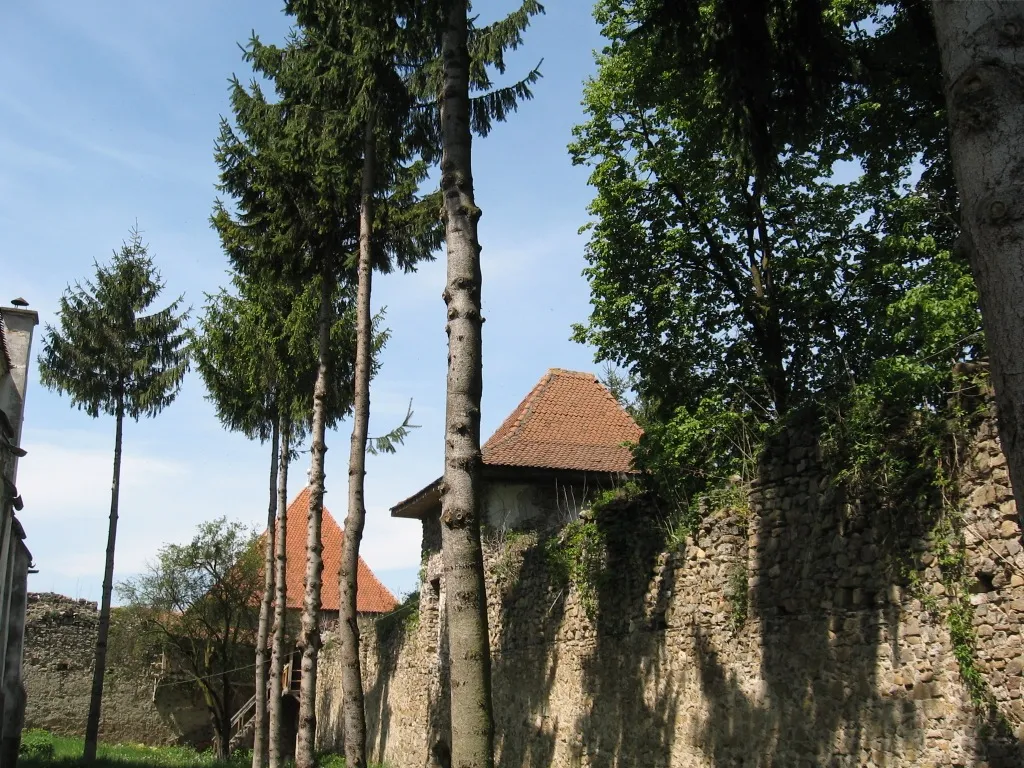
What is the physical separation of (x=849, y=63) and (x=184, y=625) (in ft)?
97.8

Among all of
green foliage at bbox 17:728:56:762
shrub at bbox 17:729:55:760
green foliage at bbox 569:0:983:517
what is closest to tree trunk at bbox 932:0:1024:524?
green foliage at bbox 569:0:983:517

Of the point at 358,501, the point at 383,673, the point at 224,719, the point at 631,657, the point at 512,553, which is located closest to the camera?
the point at 631,657

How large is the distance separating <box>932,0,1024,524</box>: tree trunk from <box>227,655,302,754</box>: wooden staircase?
29901mm

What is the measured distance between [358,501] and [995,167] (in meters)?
10.3

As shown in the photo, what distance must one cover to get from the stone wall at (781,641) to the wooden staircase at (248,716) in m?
17.9

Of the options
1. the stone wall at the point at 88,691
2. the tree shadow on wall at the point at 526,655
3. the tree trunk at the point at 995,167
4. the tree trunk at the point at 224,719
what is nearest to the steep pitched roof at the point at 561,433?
the tree shadow on wall at the point at 526,655

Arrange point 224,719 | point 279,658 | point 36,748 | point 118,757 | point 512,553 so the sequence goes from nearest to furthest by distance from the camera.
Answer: point 512,553 < point 279,658 < point 36,748 < point 118,757 < point 224,719

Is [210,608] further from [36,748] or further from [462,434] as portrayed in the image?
[462,434]

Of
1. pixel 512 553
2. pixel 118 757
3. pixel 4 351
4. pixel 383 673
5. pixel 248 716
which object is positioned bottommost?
pixel 118 757

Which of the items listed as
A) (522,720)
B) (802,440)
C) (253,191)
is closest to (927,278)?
(802,440)

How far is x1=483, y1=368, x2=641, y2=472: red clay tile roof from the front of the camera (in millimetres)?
19938

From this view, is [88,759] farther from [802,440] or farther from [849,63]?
[849,63]

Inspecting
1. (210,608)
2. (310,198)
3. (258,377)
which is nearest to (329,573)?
(210,608)

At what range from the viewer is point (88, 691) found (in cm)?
3484
